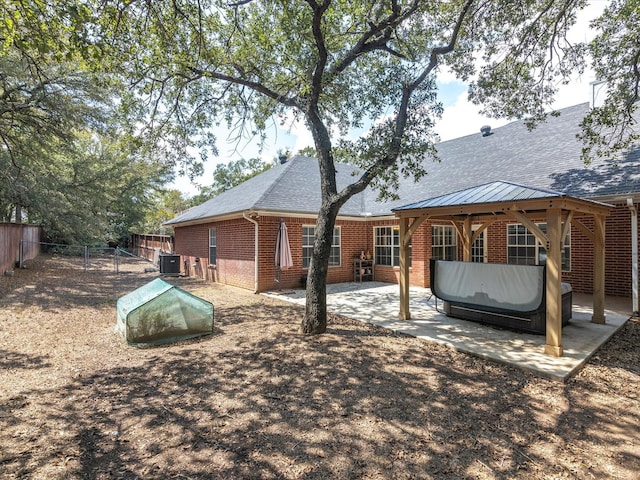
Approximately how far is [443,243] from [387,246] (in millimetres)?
2077

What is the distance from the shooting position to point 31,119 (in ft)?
36.3

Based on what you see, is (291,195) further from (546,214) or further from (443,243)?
(546,214)

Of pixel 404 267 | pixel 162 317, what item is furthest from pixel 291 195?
pixel 162 317

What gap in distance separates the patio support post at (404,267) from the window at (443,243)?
5.04 metres

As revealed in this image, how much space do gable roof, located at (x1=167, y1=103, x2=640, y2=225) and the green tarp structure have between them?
4.95m

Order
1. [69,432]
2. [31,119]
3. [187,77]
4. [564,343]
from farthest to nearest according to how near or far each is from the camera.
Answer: [31,119] → [187,77] → [564,343] → [69,432]

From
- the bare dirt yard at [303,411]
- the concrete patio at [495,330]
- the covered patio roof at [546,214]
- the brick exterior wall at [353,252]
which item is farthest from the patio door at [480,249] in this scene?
the bare dirt yard at [303,411]

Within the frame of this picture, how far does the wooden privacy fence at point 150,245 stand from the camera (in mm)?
21200

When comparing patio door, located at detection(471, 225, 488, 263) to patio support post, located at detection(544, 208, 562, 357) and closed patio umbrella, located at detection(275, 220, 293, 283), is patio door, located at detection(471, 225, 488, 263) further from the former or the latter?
patio support post, located at detection(544, 208, 562, 357)

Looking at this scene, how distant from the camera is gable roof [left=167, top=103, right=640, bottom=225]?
27.7ft

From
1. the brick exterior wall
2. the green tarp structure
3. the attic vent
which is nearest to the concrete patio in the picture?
the brick exterior wall

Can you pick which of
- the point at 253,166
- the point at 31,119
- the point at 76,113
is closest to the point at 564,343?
Answer: the point at 76,113

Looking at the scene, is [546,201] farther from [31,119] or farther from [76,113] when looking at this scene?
[31,119]

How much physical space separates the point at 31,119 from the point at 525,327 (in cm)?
1546
